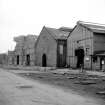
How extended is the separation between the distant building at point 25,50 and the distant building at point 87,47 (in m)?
19.1

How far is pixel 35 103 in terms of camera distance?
7.96 meters

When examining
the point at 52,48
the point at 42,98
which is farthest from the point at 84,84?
the point at 52,48

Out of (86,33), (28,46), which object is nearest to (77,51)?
(86,33)

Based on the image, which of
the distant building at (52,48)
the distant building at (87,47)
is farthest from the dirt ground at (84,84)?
the distant building at (52,48)

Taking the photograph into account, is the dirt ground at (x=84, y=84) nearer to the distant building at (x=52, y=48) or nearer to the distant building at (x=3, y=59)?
the distant building at (x=52, y=48)

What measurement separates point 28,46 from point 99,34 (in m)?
32.0

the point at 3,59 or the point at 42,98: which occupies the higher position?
the point at 3,59

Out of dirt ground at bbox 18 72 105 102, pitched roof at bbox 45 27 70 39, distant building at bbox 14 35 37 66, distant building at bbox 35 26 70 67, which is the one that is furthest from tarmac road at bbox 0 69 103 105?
distant building at bbox 14 35 37 66

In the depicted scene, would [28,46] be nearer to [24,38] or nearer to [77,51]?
[24,38]

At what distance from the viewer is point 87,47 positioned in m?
39.0

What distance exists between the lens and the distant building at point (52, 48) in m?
47.5

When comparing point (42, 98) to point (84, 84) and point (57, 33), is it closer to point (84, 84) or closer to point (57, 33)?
point (84, 84)

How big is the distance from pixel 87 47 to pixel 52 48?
1208 centimetres

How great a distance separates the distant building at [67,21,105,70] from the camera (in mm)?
36188
